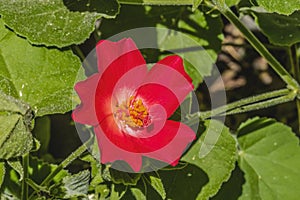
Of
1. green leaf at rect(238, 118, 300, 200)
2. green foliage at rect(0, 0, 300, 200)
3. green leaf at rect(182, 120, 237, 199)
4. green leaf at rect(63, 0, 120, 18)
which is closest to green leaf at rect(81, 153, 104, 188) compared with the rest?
green foliage at rect(0, 0, 300, 200)

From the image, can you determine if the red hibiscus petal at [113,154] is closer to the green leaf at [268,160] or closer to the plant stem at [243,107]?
the plant stem at [243,107]

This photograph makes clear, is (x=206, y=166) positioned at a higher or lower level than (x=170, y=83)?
lower

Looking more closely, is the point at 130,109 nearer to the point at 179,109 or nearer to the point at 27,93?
the point at 179,109

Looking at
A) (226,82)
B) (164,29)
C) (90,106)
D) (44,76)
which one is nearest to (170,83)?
(90,106)

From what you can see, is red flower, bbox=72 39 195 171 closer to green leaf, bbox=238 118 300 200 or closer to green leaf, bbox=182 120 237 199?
green leaf, bbox=182 120 237 199

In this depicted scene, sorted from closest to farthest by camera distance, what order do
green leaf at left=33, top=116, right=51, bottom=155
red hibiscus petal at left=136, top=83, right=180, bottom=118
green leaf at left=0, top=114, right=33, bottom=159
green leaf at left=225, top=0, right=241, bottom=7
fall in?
1. green leaf at left=0, top=114, right=33, bottom=159
2. red hibiscus petal at left=136, top=83, right=180, bottom=118
3. green leaf at left=225, top=0, right=241, bottom=7
4. green leaf at left=33, top=116, right=51, bottom=155

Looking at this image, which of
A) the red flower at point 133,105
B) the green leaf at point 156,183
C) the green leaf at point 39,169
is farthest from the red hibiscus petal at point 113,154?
the green leaf at point 39,169

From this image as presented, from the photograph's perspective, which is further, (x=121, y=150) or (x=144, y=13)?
(x=144, y=13)
